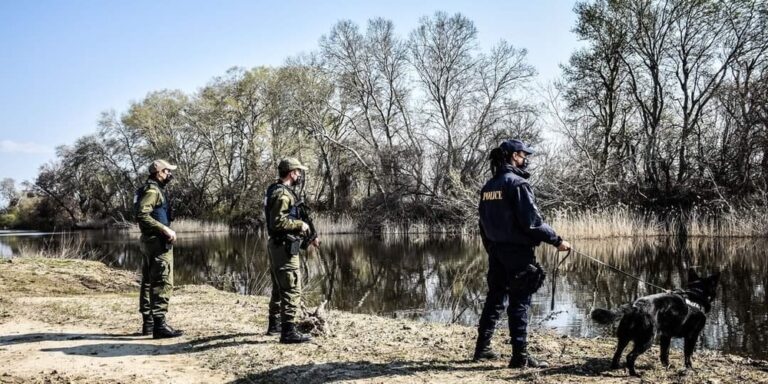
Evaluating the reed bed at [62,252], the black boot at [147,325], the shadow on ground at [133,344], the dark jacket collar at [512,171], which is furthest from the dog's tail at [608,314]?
the reed bed at [62,252]

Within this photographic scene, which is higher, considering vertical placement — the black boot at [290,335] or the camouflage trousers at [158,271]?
the camouflage trousers at [158,271]

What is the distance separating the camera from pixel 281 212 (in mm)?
6020

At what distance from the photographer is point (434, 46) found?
34625 mm

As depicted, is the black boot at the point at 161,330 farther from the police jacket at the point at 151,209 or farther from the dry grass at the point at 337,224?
the dry grass at the point at 337,224

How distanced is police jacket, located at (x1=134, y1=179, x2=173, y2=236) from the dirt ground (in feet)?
4.07

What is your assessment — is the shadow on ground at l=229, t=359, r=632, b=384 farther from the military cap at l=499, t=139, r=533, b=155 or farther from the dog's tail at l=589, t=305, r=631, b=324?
the military cap at l=499, t=139, r=533, b=155

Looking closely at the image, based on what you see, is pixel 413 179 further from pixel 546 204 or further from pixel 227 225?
pixel 227 225

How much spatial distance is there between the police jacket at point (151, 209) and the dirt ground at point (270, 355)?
124 centimetres

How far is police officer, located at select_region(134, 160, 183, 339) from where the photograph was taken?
6.59 metres

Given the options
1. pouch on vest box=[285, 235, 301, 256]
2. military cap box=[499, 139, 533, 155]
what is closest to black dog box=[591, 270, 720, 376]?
military cap box=[499, 139, 533, 155]

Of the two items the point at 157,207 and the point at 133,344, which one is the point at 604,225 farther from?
the point at 133,344

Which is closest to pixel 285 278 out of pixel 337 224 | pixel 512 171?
pixel 512 171

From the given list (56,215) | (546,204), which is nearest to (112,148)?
(56,215)

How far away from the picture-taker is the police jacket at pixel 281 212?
19.6 feet
